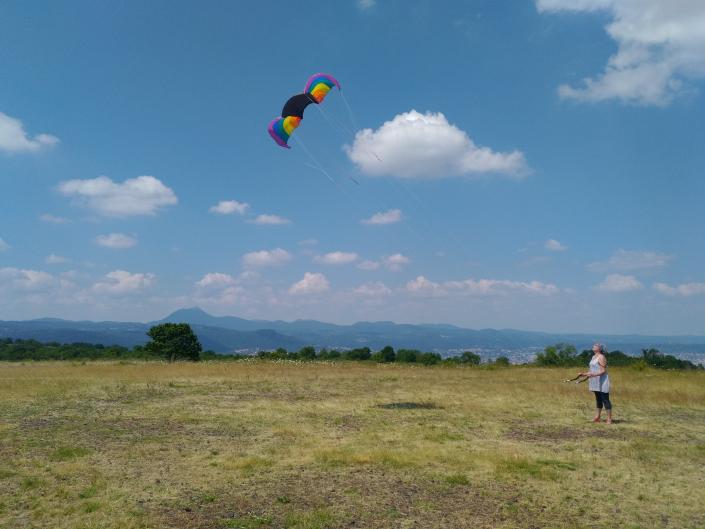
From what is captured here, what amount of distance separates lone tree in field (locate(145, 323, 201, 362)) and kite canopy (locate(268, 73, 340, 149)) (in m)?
40.3

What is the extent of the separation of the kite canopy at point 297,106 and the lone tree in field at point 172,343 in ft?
132

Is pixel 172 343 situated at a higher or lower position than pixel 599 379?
lower

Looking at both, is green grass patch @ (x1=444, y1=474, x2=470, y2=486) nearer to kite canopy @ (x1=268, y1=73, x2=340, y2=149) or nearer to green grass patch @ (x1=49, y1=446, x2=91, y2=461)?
green grass patch @ (x1=49, y1=446, x2=91, y2=461)

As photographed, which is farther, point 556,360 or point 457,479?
point 556,360

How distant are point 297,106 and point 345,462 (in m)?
14.5

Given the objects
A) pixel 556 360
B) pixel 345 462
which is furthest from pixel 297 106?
pixel 556 360

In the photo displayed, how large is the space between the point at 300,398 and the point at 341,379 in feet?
29.8

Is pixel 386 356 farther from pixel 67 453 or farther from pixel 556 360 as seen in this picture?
pixel 67 453

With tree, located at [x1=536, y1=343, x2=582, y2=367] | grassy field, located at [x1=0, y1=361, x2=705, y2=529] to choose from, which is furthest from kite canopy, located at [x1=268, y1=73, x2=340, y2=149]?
tree, located at [x1=536, y1=343, x2=582, y2=367]

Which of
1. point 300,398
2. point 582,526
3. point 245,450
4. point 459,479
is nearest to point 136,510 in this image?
point 245,450

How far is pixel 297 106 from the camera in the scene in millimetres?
20547

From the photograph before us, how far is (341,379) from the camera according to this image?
29.6 meters

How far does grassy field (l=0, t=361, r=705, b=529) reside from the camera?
7.82 metres

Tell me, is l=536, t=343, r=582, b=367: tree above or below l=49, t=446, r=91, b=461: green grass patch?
above
